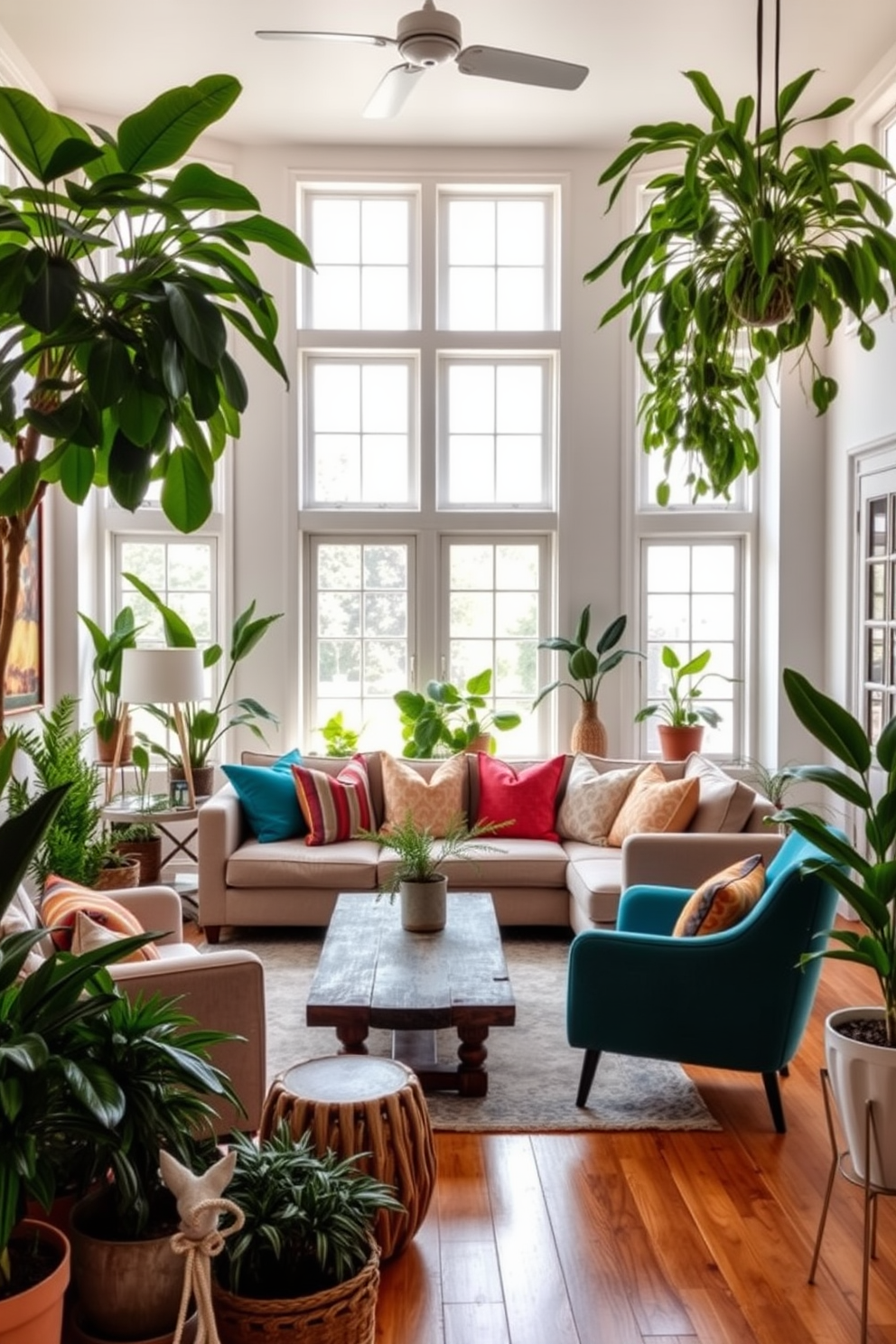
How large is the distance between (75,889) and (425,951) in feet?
3.88

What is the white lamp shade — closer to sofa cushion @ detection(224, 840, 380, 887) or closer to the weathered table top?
sofa cushion @ detection(224, 840, 380, 887)

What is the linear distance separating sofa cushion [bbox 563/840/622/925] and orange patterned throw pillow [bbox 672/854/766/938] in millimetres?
1049

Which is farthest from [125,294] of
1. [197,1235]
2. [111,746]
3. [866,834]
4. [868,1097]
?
[111,746]

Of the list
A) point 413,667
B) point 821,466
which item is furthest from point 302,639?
point 821,466

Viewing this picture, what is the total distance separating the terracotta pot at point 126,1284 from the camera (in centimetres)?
172

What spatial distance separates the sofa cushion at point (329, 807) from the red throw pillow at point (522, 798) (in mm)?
625

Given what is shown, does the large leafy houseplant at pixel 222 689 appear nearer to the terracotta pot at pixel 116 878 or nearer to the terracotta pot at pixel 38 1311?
the terracotta pot at pixel 116 878

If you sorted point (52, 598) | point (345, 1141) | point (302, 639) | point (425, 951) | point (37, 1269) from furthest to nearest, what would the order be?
1. point (302, 639)
2. point (52, 598)
3. point (425, 951)
4. point (345, 1141)
5. point (37, 1269)

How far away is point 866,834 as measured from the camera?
2.64 meters

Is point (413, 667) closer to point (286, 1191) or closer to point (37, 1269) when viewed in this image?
point (286, 1191)

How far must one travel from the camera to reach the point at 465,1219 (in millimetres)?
2748

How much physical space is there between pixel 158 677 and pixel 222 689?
1.10 m

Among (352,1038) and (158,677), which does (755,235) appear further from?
(158,677)

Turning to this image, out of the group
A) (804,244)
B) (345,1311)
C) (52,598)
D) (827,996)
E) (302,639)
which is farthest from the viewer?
(302,639)
